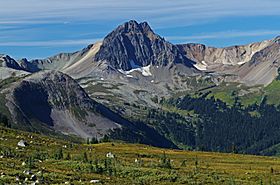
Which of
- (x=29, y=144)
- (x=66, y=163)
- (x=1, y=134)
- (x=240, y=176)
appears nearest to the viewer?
(x=66, y=163)

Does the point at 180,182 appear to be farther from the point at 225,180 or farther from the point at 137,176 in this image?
the point at 225,180

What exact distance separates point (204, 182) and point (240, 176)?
1714cm

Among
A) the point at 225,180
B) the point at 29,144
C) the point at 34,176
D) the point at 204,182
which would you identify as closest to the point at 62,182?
the point at 34,176

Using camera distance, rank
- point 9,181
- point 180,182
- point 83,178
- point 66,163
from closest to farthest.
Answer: point 9,181 → point 83,178 → point 180,182 → point 66,163

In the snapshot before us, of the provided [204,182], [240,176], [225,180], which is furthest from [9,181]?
[240,176]

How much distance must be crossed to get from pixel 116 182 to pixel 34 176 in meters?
10.5

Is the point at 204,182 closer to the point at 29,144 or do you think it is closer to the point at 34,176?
the point at 34,176

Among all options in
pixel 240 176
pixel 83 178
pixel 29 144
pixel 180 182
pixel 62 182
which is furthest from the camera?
pixel 29 144

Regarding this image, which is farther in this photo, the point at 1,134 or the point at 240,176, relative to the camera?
the point at 1,134

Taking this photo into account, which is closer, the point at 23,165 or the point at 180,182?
the point at 23,165

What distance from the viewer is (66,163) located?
2847 inches

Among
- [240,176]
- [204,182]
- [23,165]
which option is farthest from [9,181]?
[240,176]

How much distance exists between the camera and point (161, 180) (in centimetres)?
6706

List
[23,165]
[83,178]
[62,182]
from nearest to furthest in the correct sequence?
[62,182] → [83,178] → [23,165]
